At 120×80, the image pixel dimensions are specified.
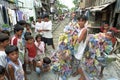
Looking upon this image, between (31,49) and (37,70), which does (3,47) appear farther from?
(37,70)

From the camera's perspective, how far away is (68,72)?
468cm

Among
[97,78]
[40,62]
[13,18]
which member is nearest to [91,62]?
[97,78]

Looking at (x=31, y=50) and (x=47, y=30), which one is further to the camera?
(x=47, y=30)

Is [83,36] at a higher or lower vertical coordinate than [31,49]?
higher

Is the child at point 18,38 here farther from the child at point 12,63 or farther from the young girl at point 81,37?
the young girl at point 81,37

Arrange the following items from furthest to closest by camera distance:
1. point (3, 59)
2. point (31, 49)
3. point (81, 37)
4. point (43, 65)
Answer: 1. point (43, 65)
2. point (31, 49)
3. point (81, 37)
4. point (3, 59)

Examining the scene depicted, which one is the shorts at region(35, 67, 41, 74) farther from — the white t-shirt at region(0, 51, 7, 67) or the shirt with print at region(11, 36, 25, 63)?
the white t-shirt at region(0, 51, 7, 67)

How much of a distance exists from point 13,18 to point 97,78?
7.21 meters

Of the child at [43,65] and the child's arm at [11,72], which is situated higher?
the child's arm at [11,72]

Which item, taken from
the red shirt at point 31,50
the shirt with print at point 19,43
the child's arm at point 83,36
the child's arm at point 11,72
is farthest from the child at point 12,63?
the red shirt at point 31,50

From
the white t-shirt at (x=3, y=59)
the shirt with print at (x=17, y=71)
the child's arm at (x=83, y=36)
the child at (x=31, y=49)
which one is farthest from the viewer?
the child at (x=31, y=49)

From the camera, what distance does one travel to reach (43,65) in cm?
523

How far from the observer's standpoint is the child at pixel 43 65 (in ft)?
16.5

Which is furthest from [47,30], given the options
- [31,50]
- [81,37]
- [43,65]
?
[81,37]
